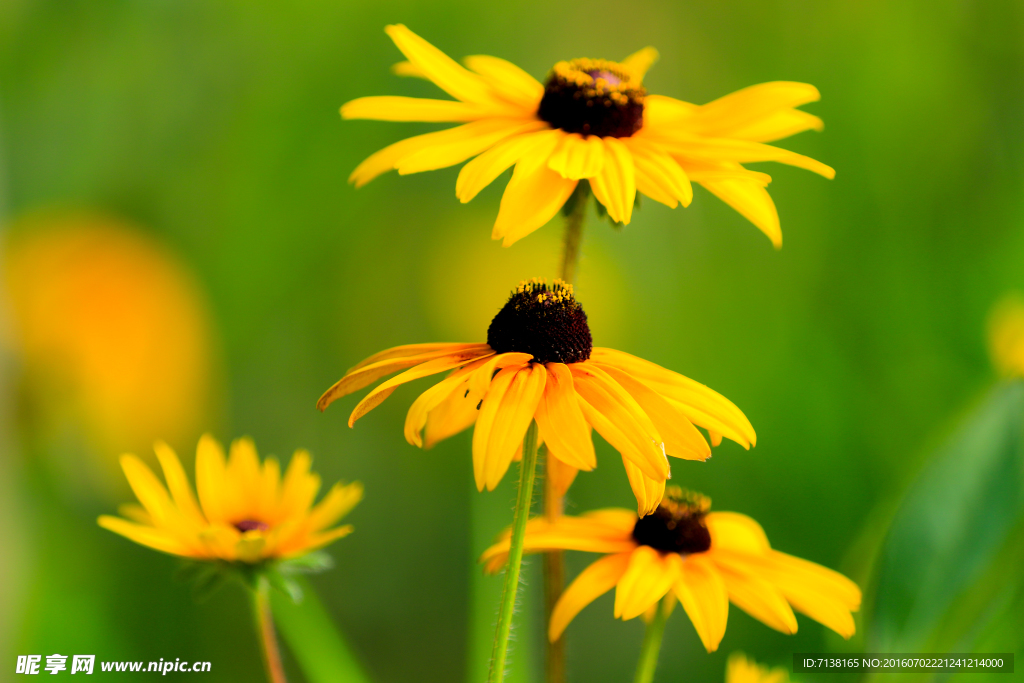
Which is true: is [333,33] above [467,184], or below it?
above

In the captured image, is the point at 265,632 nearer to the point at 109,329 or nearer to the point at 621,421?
the point at 621,421

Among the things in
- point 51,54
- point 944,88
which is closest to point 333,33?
point 51,54

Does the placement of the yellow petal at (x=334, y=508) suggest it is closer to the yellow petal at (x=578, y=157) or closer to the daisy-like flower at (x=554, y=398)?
the daisy-like flower at (x=554, y=398)

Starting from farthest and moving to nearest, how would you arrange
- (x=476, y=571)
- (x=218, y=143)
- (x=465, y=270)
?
(x=465, y=270)
(x=218, y=143)
(x=476, y=571)

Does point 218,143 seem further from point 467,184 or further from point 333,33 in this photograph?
point 467,184

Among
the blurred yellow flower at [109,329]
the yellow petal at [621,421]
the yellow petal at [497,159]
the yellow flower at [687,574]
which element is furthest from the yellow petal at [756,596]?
the blurred yellow flower at [109,329]

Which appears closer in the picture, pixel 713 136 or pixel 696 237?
pixel 713 136

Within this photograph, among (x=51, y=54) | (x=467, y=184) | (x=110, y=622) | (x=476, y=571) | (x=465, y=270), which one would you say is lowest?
(x=110, y=622)
